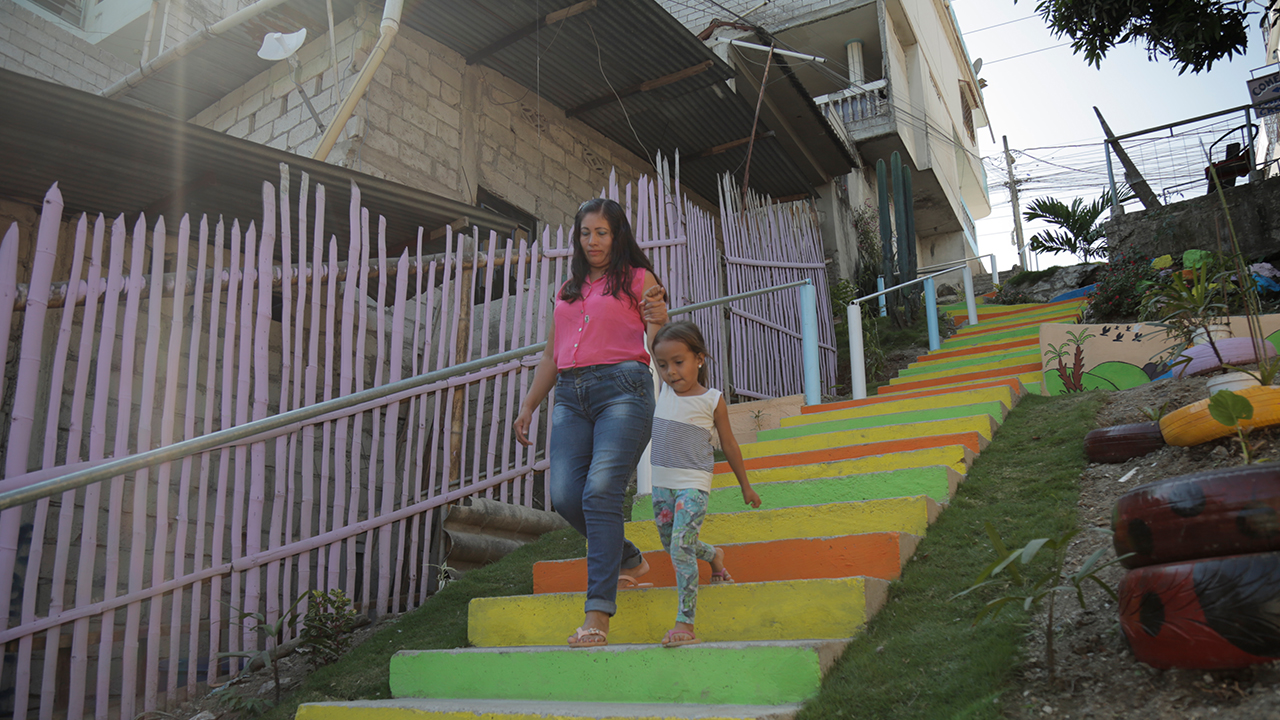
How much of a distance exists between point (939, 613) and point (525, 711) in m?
1.34

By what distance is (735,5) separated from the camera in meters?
14.6

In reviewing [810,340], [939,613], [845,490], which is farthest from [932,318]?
[939,613]

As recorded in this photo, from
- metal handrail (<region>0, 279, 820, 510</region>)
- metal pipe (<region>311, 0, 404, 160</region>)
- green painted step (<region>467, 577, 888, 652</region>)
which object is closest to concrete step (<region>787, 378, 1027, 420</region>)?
metal handrail (<region>0, 279, 820, 510</region>)

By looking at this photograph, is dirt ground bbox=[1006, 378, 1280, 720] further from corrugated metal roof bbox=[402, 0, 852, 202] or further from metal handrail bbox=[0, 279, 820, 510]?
corrugated metal roof bbox=[402, 0, 852, 202]

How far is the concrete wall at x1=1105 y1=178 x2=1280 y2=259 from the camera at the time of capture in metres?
8.88

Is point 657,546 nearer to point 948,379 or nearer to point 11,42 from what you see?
point 948,379

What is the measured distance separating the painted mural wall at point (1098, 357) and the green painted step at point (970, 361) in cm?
85

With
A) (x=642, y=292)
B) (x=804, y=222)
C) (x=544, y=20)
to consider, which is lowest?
(x=642, y=292)

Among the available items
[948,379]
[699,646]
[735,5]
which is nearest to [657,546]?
[699,646]

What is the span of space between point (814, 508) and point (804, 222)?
20.6ft

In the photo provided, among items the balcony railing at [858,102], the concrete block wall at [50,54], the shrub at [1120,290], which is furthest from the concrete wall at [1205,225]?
the concrete block wall at [50,54]

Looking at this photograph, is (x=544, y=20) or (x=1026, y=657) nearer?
(x=1026, y=657)

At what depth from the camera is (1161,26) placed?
5.59 m

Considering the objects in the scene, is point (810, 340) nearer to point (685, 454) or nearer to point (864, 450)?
point (864, 450)
